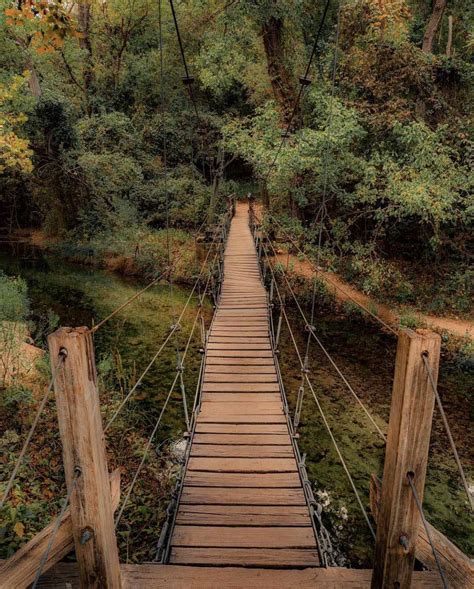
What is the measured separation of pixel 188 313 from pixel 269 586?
7.58m

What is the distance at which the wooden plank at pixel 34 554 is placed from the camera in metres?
1.25

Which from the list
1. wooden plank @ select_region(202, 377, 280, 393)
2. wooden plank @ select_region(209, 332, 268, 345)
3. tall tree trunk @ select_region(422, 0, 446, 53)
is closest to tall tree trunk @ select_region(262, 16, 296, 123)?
tall tree trunk @ select_region(422, 0, 446, 53)

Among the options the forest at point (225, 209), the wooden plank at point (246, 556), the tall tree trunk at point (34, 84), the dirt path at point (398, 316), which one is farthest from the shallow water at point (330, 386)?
the tall tree trunk at point (34, 84)

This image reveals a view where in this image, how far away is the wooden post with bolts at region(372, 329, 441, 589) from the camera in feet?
4.27

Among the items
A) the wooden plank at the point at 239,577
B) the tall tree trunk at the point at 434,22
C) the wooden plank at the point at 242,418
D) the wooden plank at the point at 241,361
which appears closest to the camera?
the wooden plank at the point at 239,577

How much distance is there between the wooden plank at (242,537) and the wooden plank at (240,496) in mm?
248

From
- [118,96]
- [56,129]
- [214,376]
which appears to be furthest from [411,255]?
[118,96]

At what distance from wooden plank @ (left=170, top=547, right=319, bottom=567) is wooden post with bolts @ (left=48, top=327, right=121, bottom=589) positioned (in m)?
0.91

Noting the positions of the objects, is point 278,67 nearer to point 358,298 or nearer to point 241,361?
point 358,298

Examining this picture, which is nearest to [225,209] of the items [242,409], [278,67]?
[278,67]

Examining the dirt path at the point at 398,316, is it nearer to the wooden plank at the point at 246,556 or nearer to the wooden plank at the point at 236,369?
the wooden plank at the point at 236,369

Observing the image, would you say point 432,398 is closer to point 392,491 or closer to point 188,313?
point 392,491

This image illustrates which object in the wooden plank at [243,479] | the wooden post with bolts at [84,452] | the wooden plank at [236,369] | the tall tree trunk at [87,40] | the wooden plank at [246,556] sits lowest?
the wooden plank at [243,479]

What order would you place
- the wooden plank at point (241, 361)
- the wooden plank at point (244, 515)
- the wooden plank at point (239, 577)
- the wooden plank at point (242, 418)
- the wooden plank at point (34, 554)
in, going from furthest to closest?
the wooden plank at point (241, 361)
the wooden plank at point (242, 418)
the wooden plank at point (244, 515)
the wooden plank at point (239, 577)
the wooden plank at point (34, 554)
